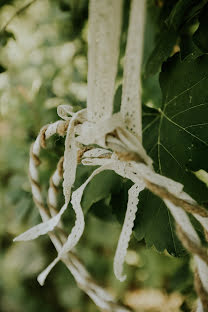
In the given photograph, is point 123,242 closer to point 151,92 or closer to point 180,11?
point 180,11

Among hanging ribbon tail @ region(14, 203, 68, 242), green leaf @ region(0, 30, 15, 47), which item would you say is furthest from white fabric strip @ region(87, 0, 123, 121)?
green leaf @ region(0, 30, 15, 47)

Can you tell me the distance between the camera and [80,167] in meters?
0.59

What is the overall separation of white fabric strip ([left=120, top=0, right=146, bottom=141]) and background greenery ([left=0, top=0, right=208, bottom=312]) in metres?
0.17

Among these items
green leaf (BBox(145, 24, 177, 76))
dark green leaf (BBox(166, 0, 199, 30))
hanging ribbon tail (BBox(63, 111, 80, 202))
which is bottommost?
hanging ribbon tail (BBox(63, 111, 80, 202))

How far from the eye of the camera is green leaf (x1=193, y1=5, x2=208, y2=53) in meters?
0.42

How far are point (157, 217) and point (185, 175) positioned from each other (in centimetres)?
7

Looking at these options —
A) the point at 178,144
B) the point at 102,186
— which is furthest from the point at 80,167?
the point at 178,144

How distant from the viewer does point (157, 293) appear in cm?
164

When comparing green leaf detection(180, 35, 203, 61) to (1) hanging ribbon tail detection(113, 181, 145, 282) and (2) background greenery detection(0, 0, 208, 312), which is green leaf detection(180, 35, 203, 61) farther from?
(1) hanging ribbon tail detection(113, 181, 145, 282)

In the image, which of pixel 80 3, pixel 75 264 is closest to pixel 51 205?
pixel 75 264

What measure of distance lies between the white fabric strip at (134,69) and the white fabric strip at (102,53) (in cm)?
2

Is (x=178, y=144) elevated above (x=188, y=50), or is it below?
below

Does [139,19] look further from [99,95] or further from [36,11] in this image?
[36,11]

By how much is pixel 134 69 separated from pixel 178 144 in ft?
0.71
